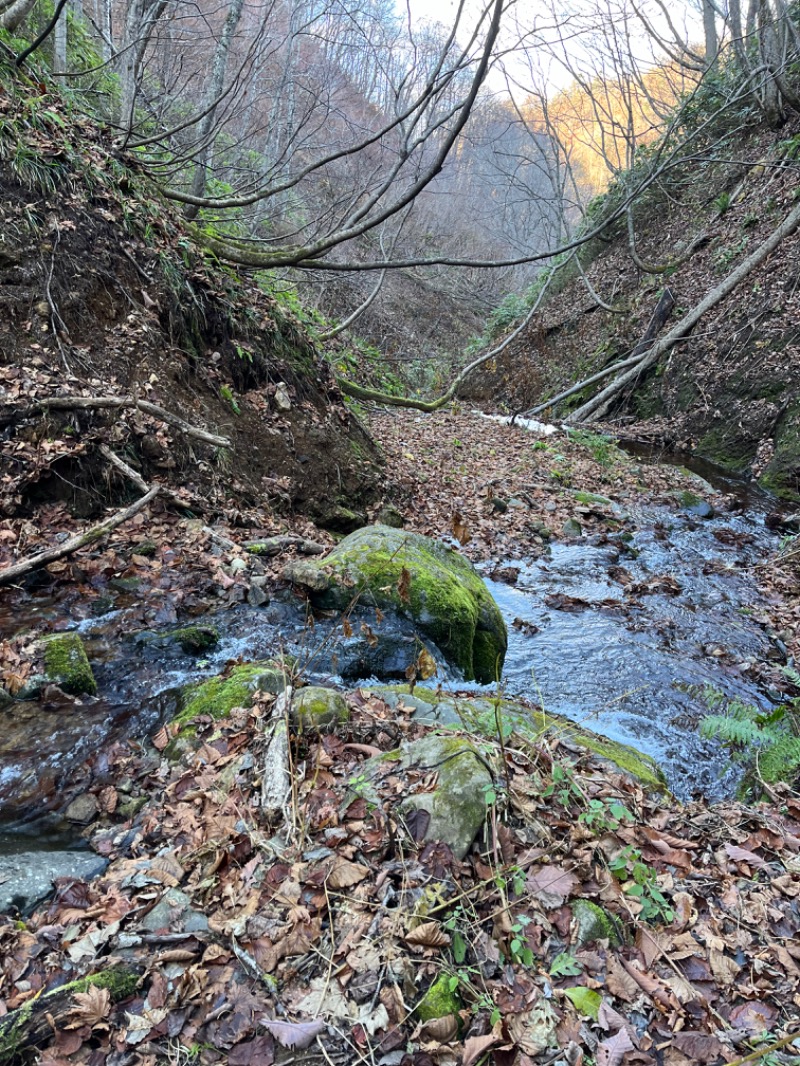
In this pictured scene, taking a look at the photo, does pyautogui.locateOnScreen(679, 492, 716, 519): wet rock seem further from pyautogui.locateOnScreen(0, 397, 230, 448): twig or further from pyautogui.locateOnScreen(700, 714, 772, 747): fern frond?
pyautogui.locateOnScreen(0, 397, 230, 448): twig

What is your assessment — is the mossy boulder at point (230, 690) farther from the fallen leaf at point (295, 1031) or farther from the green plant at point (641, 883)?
the green plant at point (641, 883)

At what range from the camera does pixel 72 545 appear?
15.3 feet

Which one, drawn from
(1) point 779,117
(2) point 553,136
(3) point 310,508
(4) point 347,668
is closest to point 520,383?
(2) point 553,136

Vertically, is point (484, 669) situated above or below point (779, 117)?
below

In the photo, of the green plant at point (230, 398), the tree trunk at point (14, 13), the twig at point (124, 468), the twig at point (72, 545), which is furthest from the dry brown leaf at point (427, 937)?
the tree trunk at point (14, 13)

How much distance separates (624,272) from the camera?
1789 cm

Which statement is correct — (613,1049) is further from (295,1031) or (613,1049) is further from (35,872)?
(35,872)

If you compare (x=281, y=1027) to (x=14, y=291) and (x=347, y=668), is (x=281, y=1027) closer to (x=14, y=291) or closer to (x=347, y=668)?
(x=347, y=668)

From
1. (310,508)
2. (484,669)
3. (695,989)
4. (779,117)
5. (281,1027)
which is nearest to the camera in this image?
(281,1027)

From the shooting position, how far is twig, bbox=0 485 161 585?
439cm

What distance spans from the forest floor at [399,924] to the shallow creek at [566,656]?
0.40 m

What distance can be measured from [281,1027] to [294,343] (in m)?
7.71

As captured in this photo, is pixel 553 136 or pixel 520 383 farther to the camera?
pixel 520 383

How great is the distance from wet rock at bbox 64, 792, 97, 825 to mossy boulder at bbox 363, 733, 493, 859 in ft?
4.82
